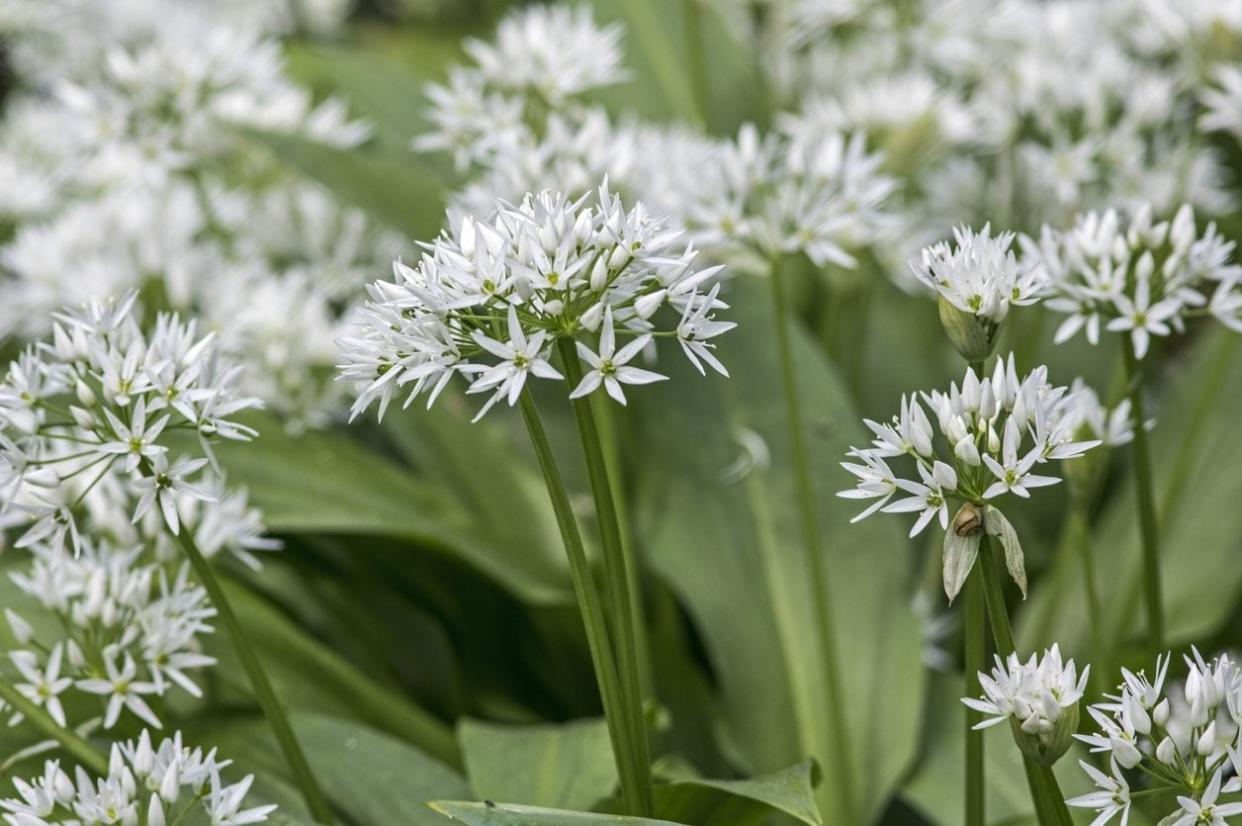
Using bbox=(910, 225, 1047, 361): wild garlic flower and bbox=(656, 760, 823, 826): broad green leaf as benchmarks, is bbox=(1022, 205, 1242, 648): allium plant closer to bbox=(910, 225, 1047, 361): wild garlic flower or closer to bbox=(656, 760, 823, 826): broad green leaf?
bbox=(910, 225, 1047, 361): wild garlic flower

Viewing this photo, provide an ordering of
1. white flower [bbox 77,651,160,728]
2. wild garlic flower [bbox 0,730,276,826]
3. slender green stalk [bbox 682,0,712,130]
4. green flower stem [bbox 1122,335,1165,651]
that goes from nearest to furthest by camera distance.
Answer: wild garlic flower [bbox 0,730,276,826] → white flower [bbox 77,651,160,728] → green flower stem [bbox 1122,335,1165,651] → slender green stalk [bbox 682,0,712,130]

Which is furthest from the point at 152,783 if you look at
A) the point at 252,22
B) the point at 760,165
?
the point at 252,22

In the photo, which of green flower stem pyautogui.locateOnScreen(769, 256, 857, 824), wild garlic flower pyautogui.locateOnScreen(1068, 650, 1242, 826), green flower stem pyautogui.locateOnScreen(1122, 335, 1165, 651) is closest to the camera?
wild garlic flower pyautogui.locateOnScreen(1068, 650, 1242, 826)

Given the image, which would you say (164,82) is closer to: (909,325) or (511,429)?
(511,429)

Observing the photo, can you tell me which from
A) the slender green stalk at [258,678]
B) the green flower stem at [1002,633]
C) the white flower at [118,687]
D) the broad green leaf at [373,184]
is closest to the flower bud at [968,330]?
the green flower stem at [1002,633]

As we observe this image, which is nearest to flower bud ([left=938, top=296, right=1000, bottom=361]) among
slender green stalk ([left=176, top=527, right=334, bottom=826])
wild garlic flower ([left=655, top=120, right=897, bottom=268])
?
wild garlic flower ([left=655, top=120, right=897, bottom=268])

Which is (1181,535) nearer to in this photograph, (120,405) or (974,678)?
(974,678)
